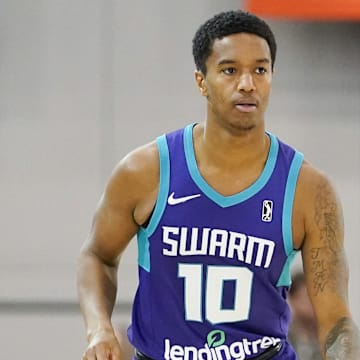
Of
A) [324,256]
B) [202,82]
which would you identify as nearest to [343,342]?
[324,256]

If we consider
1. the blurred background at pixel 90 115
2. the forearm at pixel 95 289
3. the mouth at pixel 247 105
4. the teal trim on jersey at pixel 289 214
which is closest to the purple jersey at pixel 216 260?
the teal trim on jersey at pixel 289 214

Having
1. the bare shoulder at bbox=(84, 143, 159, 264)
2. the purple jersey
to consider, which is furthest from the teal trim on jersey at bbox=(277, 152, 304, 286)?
the bare shoulder at bbox=(84, 143, 159, 264)

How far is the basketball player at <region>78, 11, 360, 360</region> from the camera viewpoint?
115 inches

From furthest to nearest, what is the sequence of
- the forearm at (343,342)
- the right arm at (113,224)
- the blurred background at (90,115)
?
the blurred background at (90,115), the right arm at (113,224), the forearm at (343,342)

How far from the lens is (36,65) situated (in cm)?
529

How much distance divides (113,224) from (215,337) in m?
0.42

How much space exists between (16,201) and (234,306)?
2.61 meters

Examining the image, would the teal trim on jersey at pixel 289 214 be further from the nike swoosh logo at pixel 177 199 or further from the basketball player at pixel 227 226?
the nike swoosh logo at pixel 177 199

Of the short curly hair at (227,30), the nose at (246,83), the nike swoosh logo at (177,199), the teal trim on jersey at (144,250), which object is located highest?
the short curly hair at (227,30)

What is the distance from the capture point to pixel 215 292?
294cm

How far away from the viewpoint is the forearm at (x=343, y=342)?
277 cm

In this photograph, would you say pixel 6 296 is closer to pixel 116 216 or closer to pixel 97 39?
Answer: pixel 97 39

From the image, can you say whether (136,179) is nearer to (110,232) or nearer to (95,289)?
(110,232)

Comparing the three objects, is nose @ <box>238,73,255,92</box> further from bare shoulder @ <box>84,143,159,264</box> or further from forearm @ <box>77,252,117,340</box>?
forearm @ <box>77,252,117,340</box>
